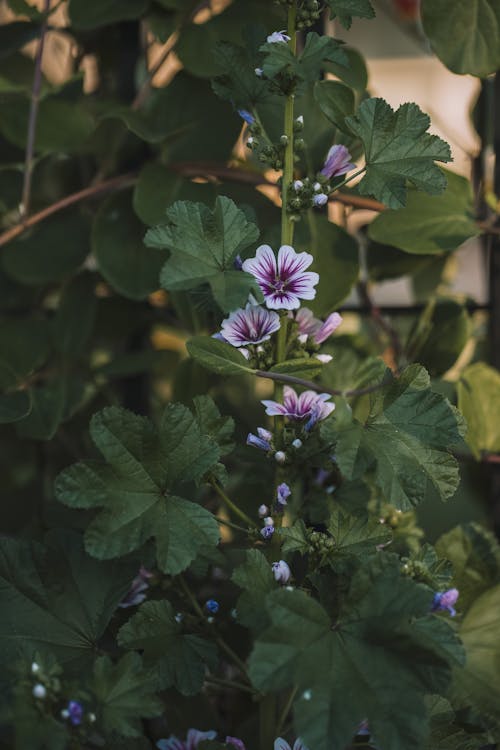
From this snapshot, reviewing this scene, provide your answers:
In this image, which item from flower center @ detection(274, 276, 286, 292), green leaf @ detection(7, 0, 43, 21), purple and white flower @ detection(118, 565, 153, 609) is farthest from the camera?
green leaf @ detection(7, 0, 43, 21)

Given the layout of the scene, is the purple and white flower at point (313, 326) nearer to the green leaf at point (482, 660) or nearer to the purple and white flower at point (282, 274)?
the purple and white flower at point (282, 274)

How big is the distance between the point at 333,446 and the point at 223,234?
0.52 ft

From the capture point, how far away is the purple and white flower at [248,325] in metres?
0.60

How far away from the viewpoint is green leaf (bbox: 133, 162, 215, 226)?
835mm

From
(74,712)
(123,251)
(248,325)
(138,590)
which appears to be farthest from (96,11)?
(74,712)

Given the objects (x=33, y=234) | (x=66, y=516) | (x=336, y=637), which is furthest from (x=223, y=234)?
(x=33, y=234)

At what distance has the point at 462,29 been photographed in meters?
0.78

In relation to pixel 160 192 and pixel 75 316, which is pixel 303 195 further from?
pixel 75 316

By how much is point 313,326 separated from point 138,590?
0.24m

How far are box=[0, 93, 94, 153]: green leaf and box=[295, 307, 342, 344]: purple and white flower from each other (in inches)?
15.0

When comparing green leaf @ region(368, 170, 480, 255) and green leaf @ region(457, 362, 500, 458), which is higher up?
green leaf @ region(368, 170, 480, 255)

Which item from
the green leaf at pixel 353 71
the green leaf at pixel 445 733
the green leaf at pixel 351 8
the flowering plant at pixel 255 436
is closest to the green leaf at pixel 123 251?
the flowering plant at pixel 255 436

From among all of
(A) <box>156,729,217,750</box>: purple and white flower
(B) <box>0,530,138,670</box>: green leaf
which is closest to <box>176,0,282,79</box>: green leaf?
(B) <box>0,530,138,670</box>: green leaf

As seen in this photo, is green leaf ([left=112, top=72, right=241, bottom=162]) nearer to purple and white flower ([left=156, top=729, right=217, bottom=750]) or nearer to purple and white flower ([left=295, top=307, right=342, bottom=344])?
purple and white flower ([left=295, top=307, right=342, bottom=344])
